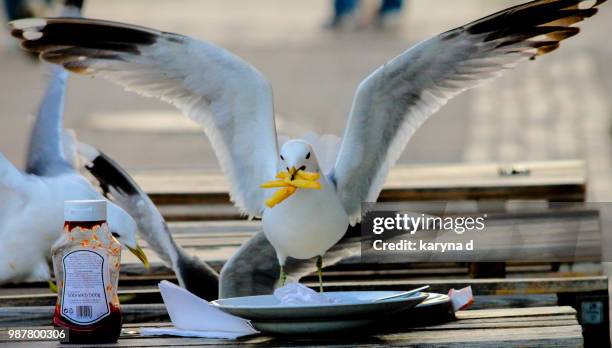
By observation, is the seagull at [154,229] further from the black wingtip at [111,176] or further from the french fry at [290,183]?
the french fry at [290,183]

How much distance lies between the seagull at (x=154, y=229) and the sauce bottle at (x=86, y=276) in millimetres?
1215

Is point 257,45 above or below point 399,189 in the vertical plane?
above

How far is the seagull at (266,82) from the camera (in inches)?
136

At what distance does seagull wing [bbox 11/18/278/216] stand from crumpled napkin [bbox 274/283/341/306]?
1.28 m

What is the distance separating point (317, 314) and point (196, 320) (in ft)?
0.99

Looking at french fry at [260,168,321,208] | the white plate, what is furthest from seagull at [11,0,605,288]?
the white plate

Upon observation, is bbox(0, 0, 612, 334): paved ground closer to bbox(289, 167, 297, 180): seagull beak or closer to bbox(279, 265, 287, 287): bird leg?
bbox(279, 265, 287, 287): bird leg

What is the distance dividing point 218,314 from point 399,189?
7.49 feet

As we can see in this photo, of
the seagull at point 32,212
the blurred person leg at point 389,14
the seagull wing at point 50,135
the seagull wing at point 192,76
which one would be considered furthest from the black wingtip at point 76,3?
the blurred person leg at point 389,14

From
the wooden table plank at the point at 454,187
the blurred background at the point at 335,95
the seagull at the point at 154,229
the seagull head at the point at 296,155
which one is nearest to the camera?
the seagull head at the point at 296,155

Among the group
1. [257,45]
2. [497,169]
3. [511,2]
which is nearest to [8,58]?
[257,45]

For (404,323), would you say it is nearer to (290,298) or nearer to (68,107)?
(290,298)

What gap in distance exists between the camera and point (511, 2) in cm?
1540

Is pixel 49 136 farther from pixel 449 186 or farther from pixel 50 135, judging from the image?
pixel 449 186
